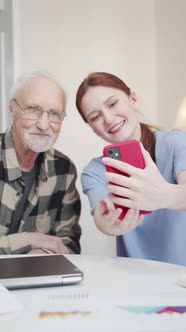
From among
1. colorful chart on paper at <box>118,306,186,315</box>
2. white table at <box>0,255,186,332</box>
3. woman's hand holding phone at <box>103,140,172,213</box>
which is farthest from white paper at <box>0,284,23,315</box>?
woman's hand holding phone at <box>103,140,172,213</box>

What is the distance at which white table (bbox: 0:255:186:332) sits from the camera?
57 centimetres

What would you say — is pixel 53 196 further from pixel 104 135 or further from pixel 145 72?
pixel 145 72

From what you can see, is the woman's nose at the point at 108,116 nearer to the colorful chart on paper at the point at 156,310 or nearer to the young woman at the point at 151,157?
the young woman at the point at 151,157

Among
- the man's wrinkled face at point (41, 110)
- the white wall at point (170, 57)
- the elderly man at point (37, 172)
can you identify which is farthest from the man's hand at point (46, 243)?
the white wall at point (170, 57)

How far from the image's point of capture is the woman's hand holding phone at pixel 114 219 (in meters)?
0.93

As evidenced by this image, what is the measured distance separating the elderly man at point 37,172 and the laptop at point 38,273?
51 centimetres

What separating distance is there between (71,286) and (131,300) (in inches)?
5.2

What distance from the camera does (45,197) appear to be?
150cm

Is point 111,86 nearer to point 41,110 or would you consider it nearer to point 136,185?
point 41,110

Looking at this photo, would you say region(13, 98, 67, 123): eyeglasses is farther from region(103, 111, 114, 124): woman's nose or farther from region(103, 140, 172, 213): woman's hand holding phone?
region(103, 140, 172, 213): woman's hand holding phone

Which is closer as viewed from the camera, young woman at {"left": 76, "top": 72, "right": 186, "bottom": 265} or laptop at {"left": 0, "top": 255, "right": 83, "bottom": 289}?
laptop at {"left": 0, "top": 255, "right": 83, "bottom": 289}

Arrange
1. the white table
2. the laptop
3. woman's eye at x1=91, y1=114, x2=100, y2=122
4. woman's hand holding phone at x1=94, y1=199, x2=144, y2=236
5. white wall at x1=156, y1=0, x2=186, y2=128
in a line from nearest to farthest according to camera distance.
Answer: the white table < the laptop < woman's hand holding phone at x1=94, y1=199, x2=144, y2=236 < woman's eye at x1=91, y1=114, x2=100, y2=122 < white wall at x1=156, y1=0, x2=186, y2=128

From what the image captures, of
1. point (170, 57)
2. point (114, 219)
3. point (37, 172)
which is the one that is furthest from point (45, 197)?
point (170, 57)

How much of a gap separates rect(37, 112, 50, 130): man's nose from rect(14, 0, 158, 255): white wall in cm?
81
